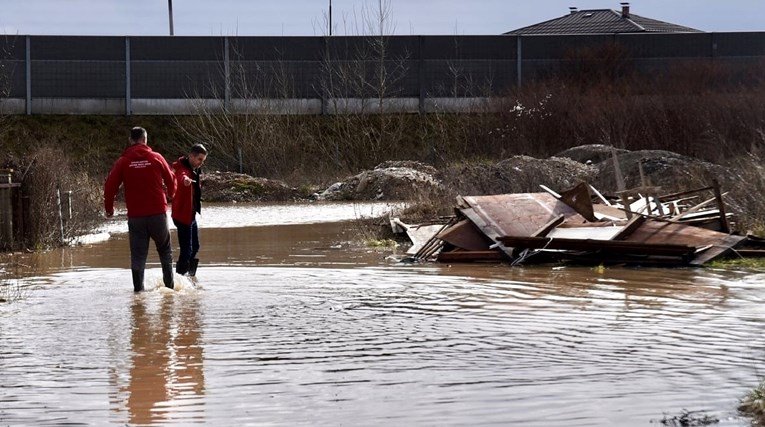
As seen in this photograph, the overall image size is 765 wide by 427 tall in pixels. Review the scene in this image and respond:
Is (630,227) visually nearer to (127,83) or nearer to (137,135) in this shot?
(137,135)

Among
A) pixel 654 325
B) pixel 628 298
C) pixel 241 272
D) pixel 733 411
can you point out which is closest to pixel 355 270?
pixel 241 272

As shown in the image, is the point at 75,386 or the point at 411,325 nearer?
the point at 75,386

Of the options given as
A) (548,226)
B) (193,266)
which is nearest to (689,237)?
(548,226)

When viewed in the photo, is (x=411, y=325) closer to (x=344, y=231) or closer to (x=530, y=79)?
(x=344, y=231)

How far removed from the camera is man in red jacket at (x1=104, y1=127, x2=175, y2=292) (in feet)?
46.1

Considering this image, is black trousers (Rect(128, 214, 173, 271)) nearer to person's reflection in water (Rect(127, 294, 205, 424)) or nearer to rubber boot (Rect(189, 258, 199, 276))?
person's reflection in water (Rect(127, 294, 205, 424))

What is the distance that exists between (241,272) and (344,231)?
8868 mm

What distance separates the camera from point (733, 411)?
7438 millimetres

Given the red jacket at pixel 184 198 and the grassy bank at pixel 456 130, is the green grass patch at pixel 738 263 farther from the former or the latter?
the grassy bank at pixel 456 130

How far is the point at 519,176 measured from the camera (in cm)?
2864

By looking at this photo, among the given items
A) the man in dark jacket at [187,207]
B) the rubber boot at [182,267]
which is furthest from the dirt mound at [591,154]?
the rubber boot at [182,267]

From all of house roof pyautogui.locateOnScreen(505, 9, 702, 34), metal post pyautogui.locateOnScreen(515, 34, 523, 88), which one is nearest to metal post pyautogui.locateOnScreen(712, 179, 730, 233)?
metal post pyautogui.locateOnScreen(515, 34, 523, 88)

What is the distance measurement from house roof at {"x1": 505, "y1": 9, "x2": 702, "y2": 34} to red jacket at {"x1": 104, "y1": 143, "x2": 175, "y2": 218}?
54.1 metres

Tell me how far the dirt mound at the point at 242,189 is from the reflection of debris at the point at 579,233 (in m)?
22.3
